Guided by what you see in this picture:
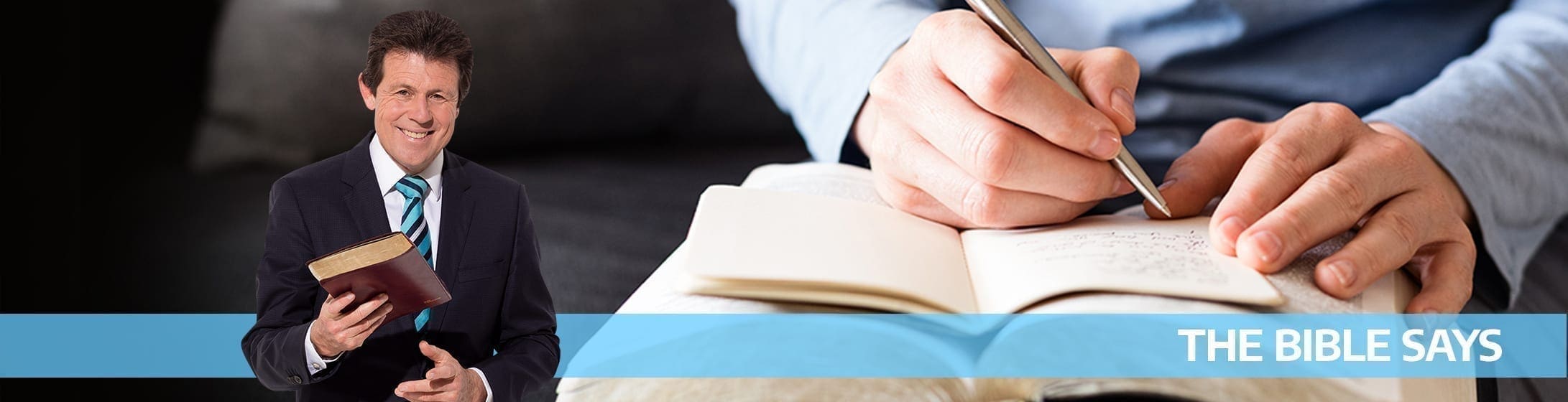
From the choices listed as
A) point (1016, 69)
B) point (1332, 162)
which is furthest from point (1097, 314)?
point (1332, 162)

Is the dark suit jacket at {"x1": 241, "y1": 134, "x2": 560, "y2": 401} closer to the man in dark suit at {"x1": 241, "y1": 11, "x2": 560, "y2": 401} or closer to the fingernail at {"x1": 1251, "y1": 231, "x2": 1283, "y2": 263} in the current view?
the man in dark suit at {"x1": 241, "y1": 11, "x2": 560, "y2": 401}

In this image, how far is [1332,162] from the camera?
535mm

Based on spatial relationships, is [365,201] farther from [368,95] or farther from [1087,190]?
[1087,190]

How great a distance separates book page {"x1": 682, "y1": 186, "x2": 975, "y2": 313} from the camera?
404 millimetres

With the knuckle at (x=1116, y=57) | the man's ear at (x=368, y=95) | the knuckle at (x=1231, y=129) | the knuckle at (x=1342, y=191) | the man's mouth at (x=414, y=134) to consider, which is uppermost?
the man's ear at (x=368, y=95)

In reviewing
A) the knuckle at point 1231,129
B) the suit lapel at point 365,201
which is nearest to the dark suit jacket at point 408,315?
the suit lapel at point 365,201

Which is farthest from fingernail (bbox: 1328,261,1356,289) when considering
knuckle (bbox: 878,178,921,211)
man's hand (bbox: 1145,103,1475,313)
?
knuckle (bbox: 878,178,921,211)

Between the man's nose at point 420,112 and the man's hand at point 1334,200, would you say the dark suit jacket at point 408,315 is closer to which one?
the man's nose at point 420,112

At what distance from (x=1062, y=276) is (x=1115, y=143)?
10 centimetres

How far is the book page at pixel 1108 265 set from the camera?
0.40m

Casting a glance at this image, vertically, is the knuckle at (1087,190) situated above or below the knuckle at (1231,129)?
above

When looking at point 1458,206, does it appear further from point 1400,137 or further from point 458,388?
point 458,388

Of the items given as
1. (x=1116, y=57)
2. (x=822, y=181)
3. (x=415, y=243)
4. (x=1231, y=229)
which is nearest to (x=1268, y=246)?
(x=1231, y=229)

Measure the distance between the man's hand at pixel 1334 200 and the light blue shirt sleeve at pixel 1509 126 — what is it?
2 centimetres
